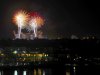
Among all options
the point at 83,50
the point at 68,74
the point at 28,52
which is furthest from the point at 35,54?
the point at 68,74

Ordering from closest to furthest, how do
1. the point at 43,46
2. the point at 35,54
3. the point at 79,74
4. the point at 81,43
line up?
the point at 79,74 < the point at 43,46 < the point at 81,43 < the point at 35,54

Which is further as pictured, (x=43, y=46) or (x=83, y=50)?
(x=83, y=50)

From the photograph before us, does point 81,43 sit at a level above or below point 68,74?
above

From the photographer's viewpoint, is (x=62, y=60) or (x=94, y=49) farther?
(x=62, y=60)

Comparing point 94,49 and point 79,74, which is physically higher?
point 94,49

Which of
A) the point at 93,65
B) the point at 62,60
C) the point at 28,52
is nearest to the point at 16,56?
the point at 28,52

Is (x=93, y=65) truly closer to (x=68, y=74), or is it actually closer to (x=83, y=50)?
(x=83, y=50)

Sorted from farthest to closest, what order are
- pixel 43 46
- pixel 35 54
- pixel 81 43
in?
1. pixel 35 54
2. pixel 81 43
3. pixel 43 46

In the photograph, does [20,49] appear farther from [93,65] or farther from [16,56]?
[93,65]

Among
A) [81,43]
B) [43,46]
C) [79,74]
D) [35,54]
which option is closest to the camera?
[79,74]
